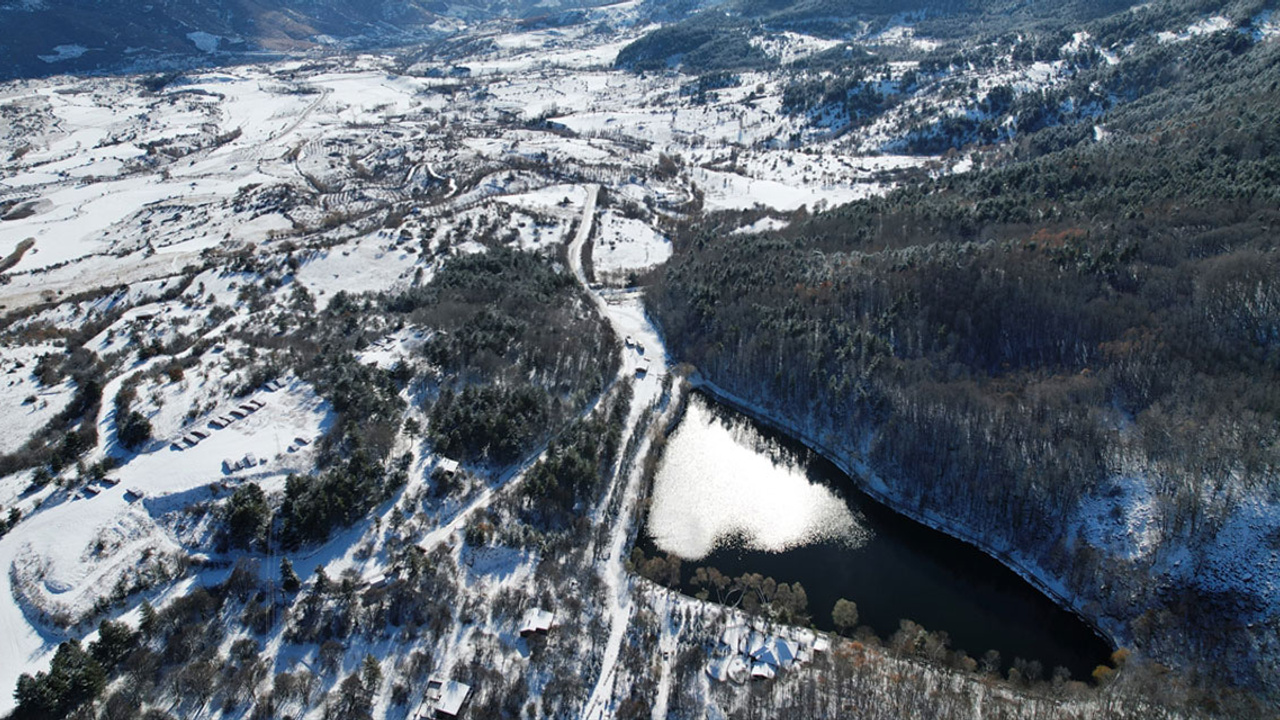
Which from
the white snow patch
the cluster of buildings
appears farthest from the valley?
the white snow patch

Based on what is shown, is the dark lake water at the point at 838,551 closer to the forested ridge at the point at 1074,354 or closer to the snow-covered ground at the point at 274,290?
the forested ridge at the point at 1074,354

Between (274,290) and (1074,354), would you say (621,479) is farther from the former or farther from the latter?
Answer: (274,290)

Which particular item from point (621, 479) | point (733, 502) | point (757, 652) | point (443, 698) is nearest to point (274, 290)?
point (621, 479)

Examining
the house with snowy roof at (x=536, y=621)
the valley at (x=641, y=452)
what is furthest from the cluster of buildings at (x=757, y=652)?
the house with snowy roof at (x=536, y=621)

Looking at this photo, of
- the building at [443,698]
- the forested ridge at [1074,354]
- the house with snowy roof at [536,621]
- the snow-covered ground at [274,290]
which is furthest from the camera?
the forested ridge at [1074,354]

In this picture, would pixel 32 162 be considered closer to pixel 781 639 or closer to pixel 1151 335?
pixel 781 639

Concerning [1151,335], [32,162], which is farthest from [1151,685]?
[32,162]
